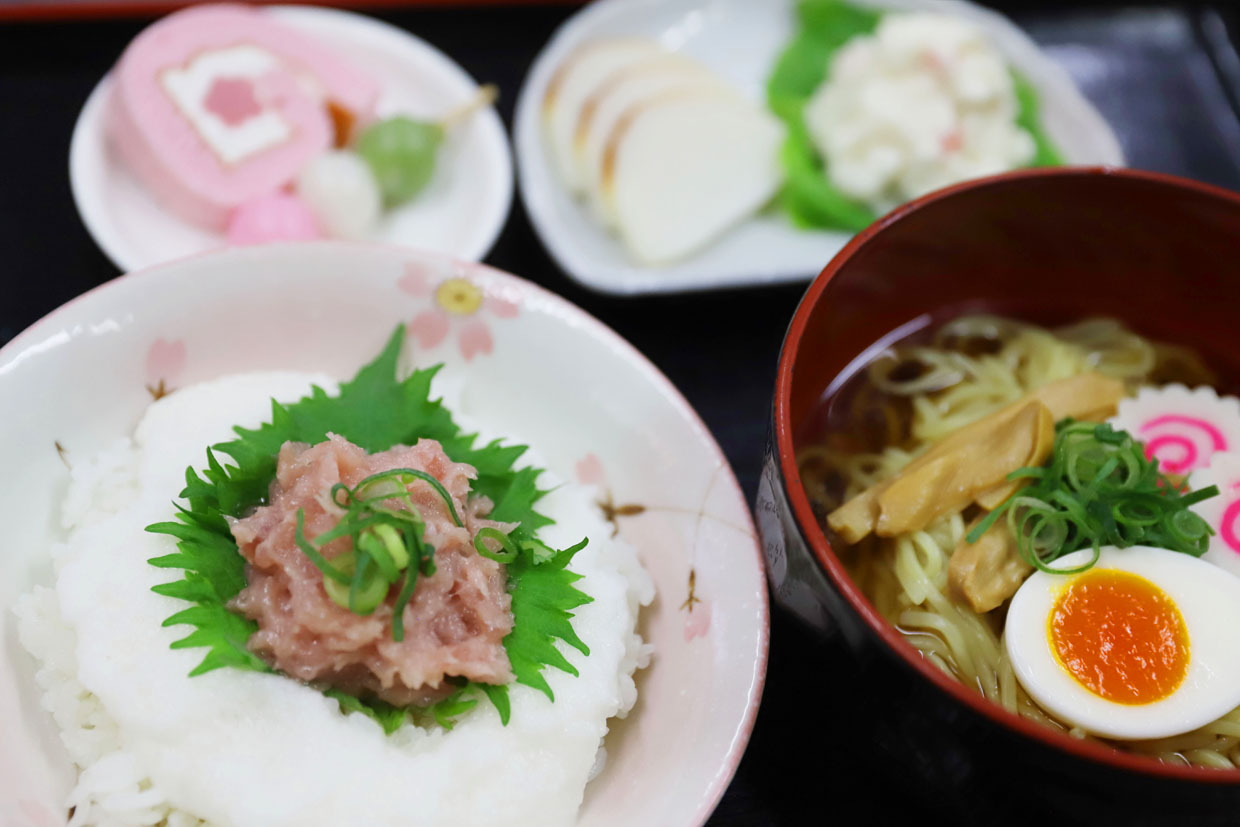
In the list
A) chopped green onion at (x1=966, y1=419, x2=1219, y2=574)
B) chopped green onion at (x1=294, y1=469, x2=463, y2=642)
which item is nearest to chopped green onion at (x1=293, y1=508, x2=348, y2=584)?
chopped green onion at (x1=294, y1=469, x2=463, y2=642)

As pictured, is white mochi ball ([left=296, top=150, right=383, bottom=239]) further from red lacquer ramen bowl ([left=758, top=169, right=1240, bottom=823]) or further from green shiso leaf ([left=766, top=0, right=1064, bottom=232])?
red lacquer ramen bowl ([left=758, top=169, right=1240, bottom=823])

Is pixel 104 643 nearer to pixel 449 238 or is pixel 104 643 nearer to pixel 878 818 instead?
pixel 878 818

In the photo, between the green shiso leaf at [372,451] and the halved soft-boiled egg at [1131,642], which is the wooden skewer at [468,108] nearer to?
the green shiso leaf at [372,451]

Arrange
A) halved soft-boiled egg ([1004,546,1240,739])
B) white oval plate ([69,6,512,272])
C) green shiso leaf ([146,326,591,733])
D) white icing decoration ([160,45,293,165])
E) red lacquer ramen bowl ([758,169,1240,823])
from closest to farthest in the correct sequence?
red lacquer ramen bowl ([758,169,1240,823]), green shiso leaf ([146,326,591,733]), halved soft-boiled egg ([1004,546,1240,739]), white oval plate ([69,6,512,272]), white icing decoration ([160,45,293,165])

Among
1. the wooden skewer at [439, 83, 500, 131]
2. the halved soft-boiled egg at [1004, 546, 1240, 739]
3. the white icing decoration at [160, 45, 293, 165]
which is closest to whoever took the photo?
the halved soft-boiled egg at [1004, 546, 1240, 739]

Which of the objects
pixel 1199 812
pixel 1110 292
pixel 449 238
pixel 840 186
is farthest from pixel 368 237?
pixel 1199 812
